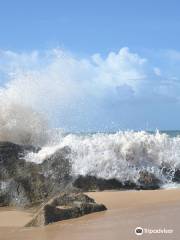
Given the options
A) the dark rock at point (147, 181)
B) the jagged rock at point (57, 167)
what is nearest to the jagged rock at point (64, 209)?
the jagged rock at point (57, 167)

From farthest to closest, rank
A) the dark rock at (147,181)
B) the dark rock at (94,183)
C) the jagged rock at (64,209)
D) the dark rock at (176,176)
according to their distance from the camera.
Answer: the dark rock at (176,176) → the dark rock at (147,181) → the dark rock at (94,183) → the jagged rock at (64,209)

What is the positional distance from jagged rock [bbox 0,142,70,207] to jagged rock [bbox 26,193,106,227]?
184 centimetres

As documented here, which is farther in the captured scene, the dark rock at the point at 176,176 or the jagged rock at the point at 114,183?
the dark rock at the point at 176,176

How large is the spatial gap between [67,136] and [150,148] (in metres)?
2.05

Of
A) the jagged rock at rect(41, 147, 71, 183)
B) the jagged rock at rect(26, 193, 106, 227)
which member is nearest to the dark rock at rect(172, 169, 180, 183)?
the jagged rock at rect(41, 147, 71, 183)

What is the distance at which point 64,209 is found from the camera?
8.15m

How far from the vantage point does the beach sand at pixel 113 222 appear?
272 inches

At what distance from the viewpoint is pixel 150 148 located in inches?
519

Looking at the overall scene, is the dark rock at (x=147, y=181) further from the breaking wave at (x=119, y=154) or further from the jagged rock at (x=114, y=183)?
the breaking wave at (x=119, y=154)

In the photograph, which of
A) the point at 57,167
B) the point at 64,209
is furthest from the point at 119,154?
the point at 64,209

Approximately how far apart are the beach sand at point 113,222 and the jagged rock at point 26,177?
54 cm

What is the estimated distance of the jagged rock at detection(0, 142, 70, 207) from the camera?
410 inches

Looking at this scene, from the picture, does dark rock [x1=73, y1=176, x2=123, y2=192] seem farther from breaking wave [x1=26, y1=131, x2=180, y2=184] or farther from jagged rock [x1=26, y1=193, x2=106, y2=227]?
jagged rock [x1=26, y1=193, x2=106, y2=227]

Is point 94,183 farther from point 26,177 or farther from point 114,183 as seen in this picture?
point 26,177
